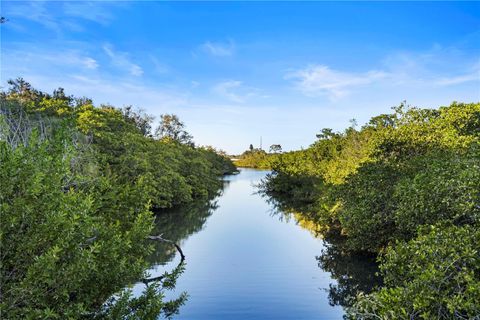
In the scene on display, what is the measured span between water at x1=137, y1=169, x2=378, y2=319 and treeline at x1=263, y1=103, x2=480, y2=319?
2.31 meters

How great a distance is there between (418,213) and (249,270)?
7.99m

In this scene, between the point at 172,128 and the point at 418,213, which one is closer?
the point at 418,213

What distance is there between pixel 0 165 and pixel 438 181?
10.5 metres

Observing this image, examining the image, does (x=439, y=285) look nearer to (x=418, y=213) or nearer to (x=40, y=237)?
(x=418, y=213)

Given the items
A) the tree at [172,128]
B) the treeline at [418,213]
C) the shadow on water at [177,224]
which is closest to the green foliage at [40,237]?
the treeline at [418,213]

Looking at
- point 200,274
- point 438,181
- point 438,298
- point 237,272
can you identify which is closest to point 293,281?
point 237,272

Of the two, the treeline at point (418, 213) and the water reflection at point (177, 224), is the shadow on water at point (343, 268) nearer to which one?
the treeline at point (418, 213)

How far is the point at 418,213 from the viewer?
39.0ft

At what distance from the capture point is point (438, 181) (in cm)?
1084

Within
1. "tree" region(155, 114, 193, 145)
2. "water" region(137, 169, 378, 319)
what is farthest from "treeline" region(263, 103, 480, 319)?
"tree" region(155, 114, 193, 145)

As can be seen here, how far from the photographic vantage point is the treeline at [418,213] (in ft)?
22.8

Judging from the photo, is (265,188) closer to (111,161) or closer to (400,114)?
(111,161)

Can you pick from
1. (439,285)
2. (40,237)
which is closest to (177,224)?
(439,285)

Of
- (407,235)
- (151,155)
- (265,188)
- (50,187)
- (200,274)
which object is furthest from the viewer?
(265,188)
